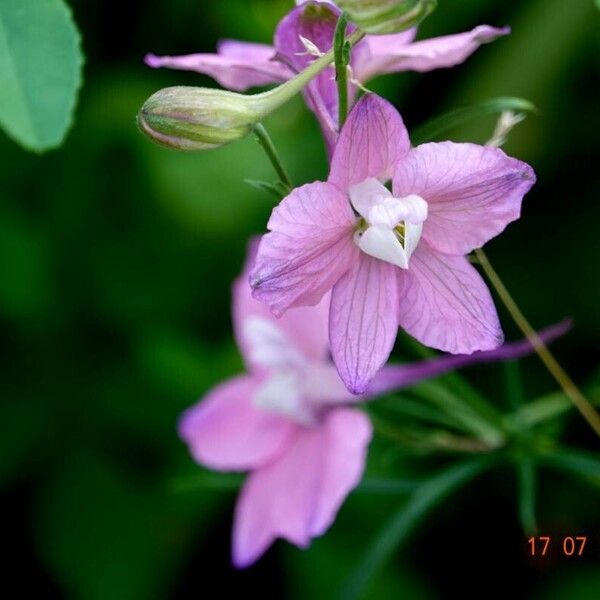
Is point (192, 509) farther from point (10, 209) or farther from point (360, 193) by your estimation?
point (360, 193)

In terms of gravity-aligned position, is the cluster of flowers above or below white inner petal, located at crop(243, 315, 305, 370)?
above

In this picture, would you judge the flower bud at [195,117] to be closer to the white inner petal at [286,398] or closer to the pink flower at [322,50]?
the pink flower at [322,50]

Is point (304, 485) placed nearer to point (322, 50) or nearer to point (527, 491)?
point (527, 491)

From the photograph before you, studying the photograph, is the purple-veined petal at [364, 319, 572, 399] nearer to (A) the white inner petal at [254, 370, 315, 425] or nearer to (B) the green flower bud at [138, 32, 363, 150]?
(A) the white inner petal at [254, 370, 315, 425]

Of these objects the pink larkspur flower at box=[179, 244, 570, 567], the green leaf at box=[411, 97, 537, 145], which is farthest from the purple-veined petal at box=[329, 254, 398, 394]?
the pink larkspur flower at box=[179, 244, 570, 567]

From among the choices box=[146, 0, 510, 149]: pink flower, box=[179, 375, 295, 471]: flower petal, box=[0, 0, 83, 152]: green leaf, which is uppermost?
box=[0, 0, 83, 152]: green leaf
